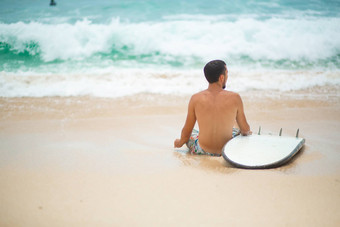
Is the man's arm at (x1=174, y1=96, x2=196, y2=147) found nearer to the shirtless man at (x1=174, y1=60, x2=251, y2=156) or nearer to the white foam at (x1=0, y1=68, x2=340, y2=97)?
the shirtless man at (x1=174, y1=60, x2=251, y2=156)

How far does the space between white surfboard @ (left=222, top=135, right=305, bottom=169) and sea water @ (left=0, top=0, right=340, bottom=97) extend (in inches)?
110

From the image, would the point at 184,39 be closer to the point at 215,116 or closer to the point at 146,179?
the point at 215,116

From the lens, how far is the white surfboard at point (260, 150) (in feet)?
7.48

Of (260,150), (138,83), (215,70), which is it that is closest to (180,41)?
(138,83)

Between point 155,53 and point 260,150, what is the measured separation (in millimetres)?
7215

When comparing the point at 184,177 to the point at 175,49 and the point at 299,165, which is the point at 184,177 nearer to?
the point at 299,165

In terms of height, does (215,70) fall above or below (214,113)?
above

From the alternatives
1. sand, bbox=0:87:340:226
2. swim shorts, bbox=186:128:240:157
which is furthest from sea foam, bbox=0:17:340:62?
swim shorts, bbox=186:128:240:157

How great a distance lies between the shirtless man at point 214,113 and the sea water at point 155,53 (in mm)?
2660

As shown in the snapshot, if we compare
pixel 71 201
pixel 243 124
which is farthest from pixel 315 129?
pixel 71 201

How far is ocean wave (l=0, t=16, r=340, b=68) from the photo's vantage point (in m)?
8.99

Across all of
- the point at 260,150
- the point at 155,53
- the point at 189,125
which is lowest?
the point at 260,150

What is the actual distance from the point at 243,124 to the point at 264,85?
10.1 feet

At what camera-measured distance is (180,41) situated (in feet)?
32.3
